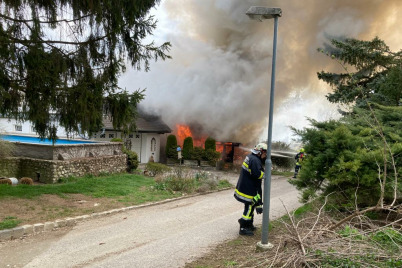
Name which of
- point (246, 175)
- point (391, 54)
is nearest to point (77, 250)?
point (246, 175)

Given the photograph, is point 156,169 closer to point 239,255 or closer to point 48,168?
point 48,168

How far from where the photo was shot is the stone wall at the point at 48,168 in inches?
513

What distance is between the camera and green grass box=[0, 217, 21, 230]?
6.64m

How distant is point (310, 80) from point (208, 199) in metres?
15.1

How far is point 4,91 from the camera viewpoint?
764cm

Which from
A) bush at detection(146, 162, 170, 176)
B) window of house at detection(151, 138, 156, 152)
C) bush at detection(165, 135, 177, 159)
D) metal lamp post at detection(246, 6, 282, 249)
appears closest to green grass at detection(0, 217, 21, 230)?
metal lamp post at detection(246, 6, 282, 249)

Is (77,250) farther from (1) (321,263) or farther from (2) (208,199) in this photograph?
(2) (208,199)

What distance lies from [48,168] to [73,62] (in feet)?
18.9

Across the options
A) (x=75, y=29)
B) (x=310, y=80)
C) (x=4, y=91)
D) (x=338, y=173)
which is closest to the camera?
(x=338, y=173)

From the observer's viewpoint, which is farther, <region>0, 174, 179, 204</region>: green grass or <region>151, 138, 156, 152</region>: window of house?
<region>151, 138, 156, 152</region>: window of house

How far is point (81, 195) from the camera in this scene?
10.4 meters

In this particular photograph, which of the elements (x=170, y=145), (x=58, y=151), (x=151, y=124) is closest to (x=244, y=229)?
(x=58, y=151)

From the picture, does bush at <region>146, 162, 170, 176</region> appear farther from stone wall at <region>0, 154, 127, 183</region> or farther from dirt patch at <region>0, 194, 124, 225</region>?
dirt patch at <region>0, 194, 124, 225</region>

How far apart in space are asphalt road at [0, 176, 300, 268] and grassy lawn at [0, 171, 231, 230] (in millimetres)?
808
